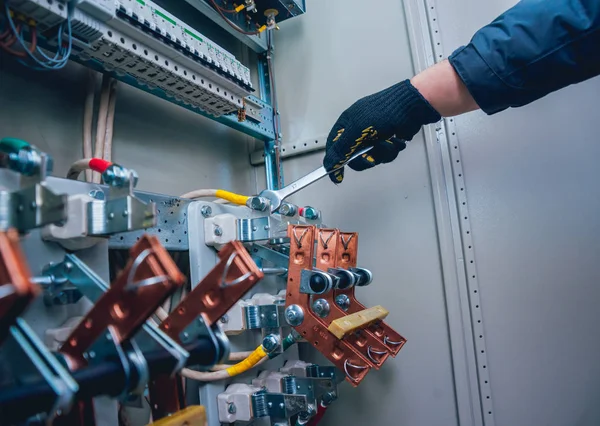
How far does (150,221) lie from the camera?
0.54 m

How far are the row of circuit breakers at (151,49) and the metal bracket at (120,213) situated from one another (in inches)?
13.5

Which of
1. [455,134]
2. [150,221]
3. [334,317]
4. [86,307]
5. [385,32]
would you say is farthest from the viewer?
[385,32]

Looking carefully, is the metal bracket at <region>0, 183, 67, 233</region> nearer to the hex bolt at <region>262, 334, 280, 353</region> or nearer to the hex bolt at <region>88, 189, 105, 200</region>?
the hex bolt at <region>88, 189, 105, 200</region>

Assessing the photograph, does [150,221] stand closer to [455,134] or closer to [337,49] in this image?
[455,134]

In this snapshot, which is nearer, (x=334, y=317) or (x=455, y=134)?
(x=334, y=317)

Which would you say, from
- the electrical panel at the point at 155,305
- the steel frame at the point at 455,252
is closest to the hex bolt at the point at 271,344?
the electrical panel at the point at 155,305

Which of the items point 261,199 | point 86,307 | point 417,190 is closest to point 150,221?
point 86,307

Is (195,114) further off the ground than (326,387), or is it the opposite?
(195,114)

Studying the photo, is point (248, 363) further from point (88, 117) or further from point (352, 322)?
point (88, 117)

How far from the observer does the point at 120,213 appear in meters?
0.56

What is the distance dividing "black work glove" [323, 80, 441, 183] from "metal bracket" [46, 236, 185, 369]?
68cm

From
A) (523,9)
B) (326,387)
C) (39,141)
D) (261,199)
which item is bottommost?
(326,387)

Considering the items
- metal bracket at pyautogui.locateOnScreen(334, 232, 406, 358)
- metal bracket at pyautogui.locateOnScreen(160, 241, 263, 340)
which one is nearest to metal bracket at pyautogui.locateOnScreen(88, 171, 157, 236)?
metal bracket at pyautogui.locateOnScreen(160, 241, 263, 340)

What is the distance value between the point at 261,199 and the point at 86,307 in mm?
493
